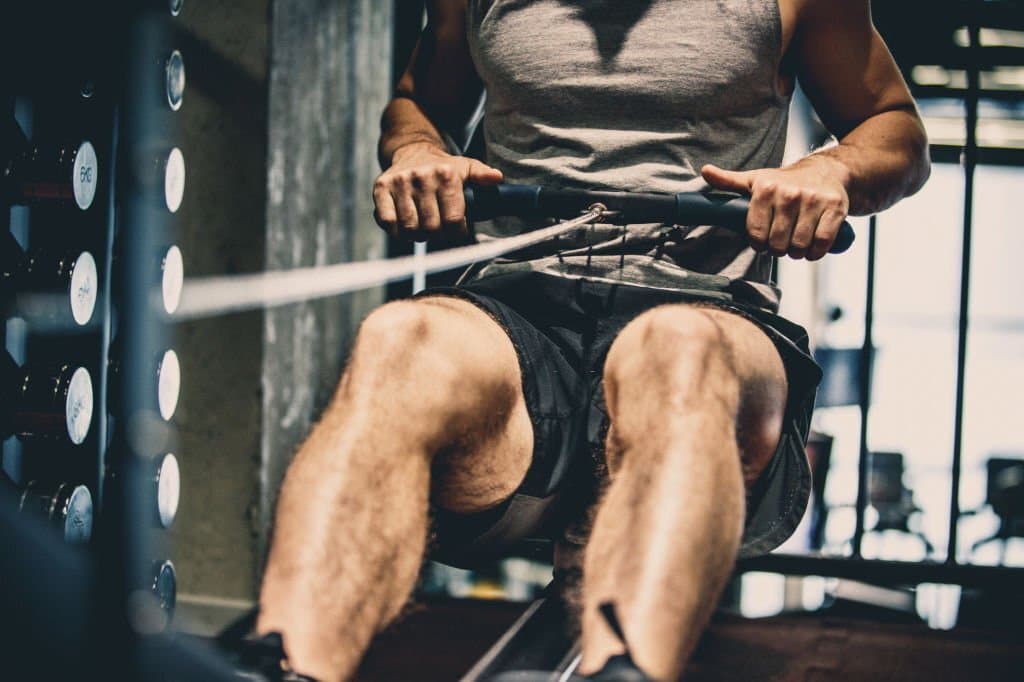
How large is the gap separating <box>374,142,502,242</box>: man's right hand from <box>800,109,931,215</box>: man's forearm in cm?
43

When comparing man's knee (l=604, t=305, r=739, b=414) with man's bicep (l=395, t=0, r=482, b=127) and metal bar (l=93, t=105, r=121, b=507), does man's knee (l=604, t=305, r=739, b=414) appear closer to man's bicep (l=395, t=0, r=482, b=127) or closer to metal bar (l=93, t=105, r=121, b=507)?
man's bicep (l=395, t=0, r=482, b=127)

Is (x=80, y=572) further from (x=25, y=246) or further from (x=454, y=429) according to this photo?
(x=25, y=246)

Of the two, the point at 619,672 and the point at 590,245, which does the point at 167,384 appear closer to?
the point at 590,245

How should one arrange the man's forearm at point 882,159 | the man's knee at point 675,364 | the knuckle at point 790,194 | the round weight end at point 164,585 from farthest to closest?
the round weight end at point 164,585
the man's forearm at point 882,159
the knuckle at point 790,194
the man's knee at point 675,364

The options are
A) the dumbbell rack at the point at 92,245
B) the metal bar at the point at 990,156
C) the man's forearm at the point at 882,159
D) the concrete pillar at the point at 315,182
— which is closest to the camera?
the man's forearm at the point at 882,159

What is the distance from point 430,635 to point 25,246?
1132 millimetres

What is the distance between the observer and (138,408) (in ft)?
4.91

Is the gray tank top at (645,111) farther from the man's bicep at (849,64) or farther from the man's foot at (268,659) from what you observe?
the man's foot at (268,659)

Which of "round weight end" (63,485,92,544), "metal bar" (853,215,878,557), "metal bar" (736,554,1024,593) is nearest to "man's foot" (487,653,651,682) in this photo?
"round weight end" (63,485,92,544)

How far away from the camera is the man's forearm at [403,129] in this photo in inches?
51.7

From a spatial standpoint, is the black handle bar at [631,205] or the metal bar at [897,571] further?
the metal bar at [897,571]

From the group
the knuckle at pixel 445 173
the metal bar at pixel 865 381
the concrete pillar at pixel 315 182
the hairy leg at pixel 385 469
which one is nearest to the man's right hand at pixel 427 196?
the knuckle at pixel 445 173

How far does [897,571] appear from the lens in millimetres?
1923

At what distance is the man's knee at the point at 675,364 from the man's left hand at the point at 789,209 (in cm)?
15
